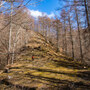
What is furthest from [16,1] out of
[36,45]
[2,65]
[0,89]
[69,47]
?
[69,47]

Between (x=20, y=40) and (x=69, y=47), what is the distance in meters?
19.0

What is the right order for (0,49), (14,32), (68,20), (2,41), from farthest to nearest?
(68,20) < (14,32) < (2,41) < (0,49)

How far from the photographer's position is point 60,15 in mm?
17953

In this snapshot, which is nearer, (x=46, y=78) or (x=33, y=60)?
(x=46, y=78)

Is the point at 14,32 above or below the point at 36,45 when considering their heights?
above

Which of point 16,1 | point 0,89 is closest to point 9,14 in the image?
point 16,1

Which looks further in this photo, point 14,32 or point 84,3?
point 14,32

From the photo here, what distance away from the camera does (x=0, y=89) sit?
4.69 metres

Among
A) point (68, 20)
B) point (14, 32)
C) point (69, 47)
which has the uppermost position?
point (68, 20)

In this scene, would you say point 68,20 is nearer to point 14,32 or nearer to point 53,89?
point 14,32

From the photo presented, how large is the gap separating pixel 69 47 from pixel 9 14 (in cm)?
2732

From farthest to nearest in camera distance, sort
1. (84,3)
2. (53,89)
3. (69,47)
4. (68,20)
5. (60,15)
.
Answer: (69,47), (60,15), (68,20), (84,3), (53,89)

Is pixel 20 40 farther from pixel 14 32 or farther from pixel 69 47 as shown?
pixel 69 47

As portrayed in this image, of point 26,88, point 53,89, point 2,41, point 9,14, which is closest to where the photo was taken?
point 9,14
